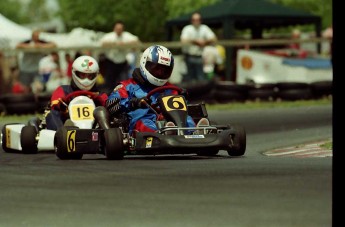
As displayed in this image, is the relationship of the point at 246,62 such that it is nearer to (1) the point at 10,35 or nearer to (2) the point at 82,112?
(1) the point at 10,35

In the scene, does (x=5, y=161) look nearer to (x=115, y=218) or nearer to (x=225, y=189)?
(x=225, y=189)

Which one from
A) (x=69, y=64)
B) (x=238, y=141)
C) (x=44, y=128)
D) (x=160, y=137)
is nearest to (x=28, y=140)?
(x=44, y=128)

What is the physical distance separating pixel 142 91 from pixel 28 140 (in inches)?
60.7

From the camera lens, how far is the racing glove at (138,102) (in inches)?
411

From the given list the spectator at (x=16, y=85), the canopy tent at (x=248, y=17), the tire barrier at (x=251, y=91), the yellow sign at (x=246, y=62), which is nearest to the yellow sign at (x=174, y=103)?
the tire barrier at (x=251, y=91)

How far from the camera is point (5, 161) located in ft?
34.7

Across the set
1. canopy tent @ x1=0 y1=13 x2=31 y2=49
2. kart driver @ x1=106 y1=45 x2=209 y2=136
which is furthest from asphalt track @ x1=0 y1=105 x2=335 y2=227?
canopy tent @ x1=0 y1=13 x2=31 y2=49

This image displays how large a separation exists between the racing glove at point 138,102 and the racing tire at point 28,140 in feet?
5.33

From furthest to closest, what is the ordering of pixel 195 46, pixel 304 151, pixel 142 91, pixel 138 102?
1. pixel 195 46
2. pixel 304 151
3. pixel 142 91
4. pixel 138 102

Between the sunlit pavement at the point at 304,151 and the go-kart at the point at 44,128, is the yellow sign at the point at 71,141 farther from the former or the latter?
the sunlit pavement at the point at 304,151

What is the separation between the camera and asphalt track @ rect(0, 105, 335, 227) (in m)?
6.32

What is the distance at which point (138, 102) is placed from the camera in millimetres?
10430

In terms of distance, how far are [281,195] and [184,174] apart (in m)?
1.37

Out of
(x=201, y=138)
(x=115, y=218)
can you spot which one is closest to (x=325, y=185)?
(x=115, y=218)
